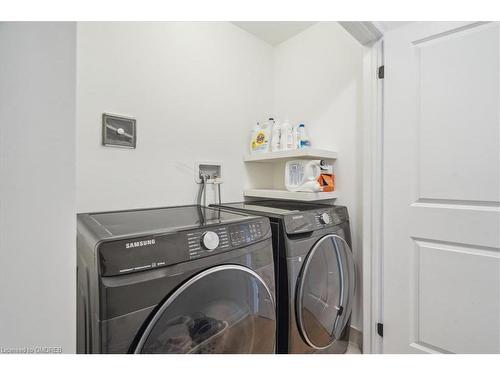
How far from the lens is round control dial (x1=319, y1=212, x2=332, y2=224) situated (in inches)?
56.9

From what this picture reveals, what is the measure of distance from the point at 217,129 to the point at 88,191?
958 millimetres

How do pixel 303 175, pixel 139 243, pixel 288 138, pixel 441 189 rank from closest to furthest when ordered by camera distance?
pixel 139 243 < pixel 441 189 < pixel 303 175 < pixel 288 138

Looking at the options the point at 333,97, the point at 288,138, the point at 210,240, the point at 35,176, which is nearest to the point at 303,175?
the point at 288,138

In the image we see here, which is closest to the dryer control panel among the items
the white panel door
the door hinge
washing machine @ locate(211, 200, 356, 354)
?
washing machine @ locate(211, 200, 356, 354)

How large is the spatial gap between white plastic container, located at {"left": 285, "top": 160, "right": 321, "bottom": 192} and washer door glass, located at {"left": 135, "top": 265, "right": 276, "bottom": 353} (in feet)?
2.65

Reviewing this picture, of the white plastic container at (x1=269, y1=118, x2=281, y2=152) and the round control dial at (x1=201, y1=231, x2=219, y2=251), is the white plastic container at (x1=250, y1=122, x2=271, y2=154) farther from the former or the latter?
the round control dial at (x1=201, y1=231, x2=219, y2=251)

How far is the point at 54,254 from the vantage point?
1.81 feet

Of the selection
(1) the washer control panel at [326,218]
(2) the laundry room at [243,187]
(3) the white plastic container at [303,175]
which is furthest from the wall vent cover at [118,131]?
(1) the washer control panel at [326,218]

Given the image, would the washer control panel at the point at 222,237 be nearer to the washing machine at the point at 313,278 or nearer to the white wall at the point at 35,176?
the washing machine at the point at 313,278

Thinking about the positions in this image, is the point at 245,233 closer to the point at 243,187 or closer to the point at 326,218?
the point at 326,218

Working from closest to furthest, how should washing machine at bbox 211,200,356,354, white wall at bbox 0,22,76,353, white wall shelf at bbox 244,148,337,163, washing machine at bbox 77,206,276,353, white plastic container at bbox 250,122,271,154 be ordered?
white wall at bbox 0,22,76,353
washing machine at bbox 77,206,276,353
washing machine at bbox 211,200,356,354
white wall shelf at bbox 244,148,337,163
white plastic container at bbox 250,122,271,154

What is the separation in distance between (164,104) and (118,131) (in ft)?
1.17

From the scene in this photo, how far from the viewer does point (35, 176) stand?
1.71 ft
